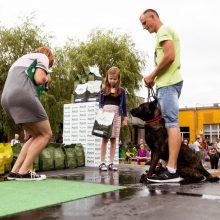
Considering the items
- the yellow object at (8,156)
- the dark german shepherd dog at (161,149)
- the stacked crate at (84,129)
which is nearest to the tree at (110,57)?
the stacked crate at (84,129)

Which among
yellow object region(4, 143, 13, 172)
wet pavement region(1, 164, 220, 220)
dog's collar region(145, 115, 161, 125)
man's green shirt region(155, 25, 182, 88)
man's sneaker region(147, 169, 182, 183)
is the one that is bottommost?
wet pavement region(1, 164, 220, 220)

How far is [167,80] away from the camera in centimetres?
416

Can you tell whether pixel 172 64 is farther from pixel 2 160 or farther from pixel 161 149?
pixel 2 160

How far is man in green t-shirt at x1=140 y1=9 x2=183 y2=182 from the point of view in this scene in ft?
13.0

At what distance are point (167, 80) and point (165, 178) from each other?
1144 millimetres

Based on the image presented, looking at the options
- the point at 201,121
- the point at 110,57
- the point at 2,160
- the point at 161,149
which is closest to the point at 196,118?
the point at 201,121

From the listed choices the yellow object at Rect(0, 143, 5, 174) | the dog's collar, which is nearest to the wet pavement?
the dog's collar

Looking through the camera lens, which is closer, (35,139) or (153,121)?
(153,121)

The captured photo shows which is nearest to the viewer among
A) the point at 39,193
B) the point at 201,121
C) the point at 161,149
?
the point at 39,193

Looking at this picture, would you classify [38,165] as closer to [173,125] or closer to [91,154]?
[91,154]

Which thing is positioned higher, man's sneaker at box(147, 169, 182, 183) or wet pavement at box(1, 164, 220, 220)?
man's sneaker at box(147, 169, 182, 183)

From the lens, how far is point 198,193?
317 cm

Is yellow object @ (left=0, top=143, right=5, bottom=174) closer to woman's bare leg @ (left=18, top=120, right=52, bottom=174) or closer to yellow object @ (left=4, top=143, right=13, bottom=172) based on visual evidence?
yellow object @ (left=4, top=143, right=13, bottom=172)

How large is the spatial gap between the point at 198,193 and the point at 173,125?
1.04 metres
